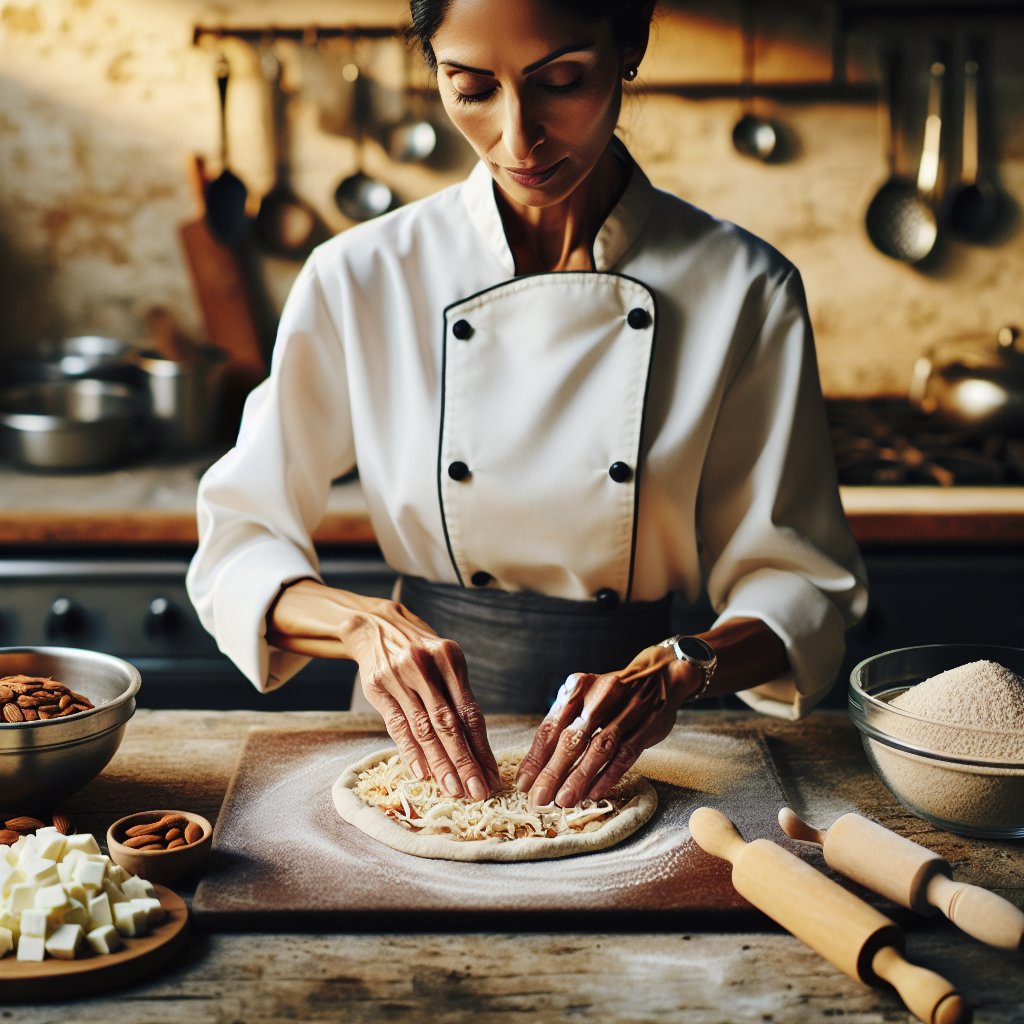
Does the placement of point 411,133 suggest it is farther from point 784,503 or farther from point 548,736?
point 548,736

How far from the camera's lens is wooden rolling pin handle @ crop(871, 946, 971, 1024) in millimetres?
946

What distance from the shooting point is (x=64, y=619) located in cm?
246

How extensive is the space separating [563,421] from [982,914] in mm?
820

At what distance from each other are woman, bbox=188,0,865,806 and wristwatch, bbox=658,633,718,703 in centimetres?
5

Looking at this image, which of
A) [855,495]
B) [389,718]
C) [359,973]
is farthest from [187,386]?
[359,973]

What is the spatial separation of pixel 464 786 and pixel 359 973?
1.03ft

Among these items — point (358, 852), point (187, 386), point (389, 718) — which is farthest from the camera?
point (187, 386)

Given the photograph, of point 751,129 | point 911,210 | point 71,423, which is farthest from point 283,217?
point 911,210

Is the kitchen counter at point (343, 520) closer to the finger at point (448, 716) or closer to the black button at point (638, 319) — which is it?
the black button at point (638, 319)

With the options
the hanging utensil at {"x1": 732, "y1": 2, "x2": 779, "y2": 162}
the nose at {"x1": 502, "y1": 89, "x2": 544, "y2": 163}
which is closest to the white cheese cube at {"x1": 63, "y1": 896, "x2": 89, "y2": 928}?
the nose at {"x1": 502, "y1": 89, "x2": 544, "y2": 163}

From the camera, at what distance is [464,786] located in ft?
4.34

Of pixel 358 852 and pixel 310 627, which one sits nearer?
pixel 358 852

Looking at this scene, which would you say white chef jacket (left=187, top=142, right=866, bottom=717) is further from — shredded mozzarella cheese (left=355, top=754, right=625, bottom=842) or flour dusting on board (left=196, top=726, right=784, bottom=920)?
shredded mozzarella cheese (left=355, top=754, right=625, bottom=842)

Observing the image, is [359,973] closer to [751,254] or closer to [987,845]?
[987,845]
